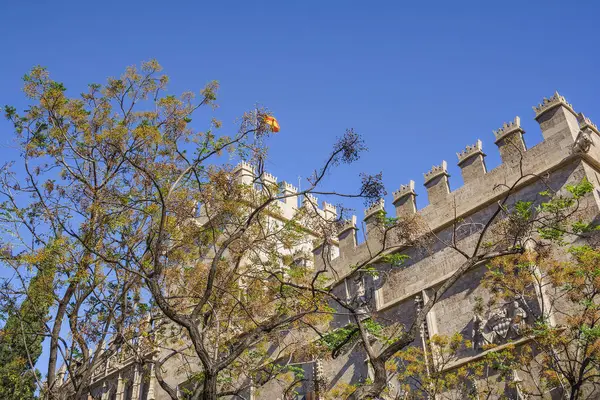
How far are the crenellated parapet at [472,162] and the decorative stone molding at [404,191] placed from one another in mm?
1704

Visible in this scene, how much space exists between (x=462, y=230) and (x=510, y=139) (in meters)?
2.73

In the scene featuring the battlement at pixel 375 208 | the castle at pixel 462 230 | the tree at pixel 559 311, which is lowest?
the tree at pixel 559 311

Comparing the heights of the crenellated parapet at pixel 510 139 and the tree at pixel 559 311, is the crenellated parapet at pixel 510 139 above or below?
above

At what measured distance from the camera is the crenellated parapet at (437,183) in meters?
17.5

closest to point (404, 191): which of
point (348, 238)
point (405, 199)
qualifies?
point (405, 199)

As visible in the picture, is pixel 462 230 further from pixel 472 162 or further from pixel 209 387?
pixel 209 387

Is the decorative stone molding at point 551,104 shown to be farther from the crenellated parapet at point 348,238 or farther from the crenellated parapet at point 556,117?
the crenellated parapet at point 348,238

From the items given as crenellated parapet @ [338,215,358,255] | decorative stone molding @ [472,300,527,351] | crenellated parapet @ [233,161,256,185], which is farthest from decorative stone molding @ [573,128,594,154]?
crenellated parapet @ [233,161,256,185]

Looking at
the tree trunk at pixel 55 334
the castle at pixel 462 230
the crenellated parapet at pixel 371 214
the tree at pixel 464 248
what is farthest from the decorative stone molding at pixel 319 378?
the tree trunk at pixel 55 334

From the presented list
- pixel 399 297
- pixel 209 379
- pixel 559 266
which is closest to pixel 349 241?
pixel 399 297

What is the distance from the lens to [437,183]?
17.8m

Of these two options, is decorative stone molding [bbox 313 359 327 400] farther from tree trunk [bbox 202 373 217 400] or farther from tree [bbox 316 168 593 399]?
tree trunk [bbox 202 373 217 400]

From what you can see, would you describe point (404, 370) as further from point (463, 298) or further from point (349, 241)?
point (349, 241)

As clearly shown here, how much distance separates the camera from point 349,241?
1973 cm
